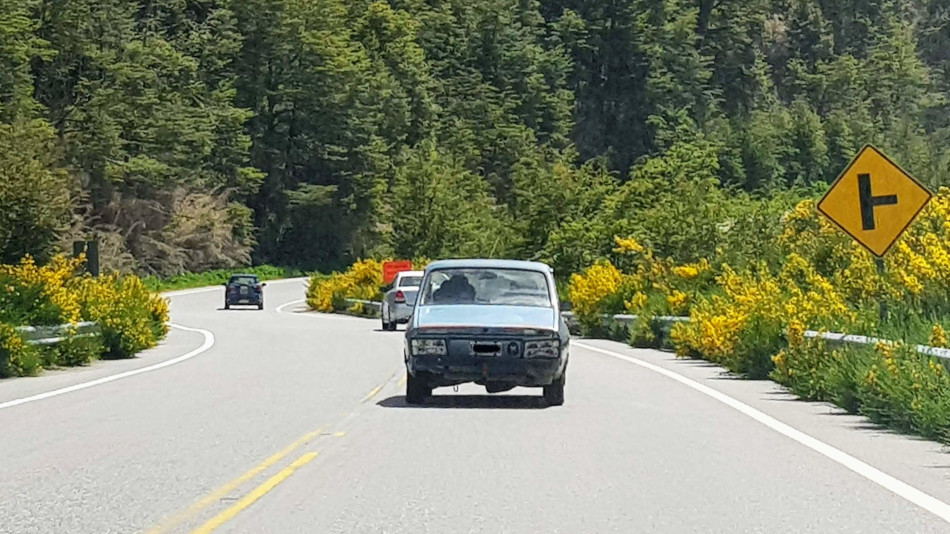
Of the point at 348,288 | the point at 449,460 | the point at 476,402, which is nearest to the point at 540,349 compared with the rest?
the point at 476,402

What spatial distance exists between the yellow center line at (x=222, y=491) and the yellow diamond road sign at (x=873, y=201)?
846 centimetres

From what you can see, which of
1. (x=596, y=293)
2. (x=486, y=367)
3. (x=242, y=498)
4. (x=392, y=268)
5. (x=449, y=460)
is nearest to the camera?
(x=242, y=498)

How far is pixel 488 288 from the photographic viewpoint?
17.5 m

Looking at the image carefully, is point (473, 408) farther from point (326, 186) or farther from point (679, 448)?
point (326, 186)

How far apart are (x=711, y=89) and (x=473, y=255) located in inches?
3213

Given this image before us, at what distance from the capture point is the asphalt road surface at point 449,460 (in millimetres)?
9164

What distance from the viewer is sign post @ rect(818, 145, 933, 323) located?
18.2 metres

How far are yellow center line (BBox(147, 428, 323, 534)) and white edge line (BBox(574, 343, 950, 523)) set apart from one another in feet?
15.5

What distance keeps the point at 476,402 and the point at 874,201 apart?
5918mm

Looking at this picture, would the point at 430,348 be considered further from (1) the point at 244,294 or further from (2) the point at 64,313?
(1) the point at 244,294

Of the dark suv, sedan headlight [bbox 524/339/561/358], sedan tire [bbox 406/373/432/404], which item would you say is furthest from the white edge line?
the dark suv

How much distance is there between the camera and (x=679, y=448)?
12734 millimetres

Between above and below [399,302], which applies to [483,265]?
above

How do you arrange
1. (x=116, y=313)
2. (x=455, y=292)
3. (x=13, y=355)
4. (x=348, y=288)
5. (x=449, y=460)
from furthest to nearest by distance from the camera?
(x=348, y=288) < (x=116, y=313) < (x=13, y=355) < (x=455, y=292) < (x=449, y=460)
